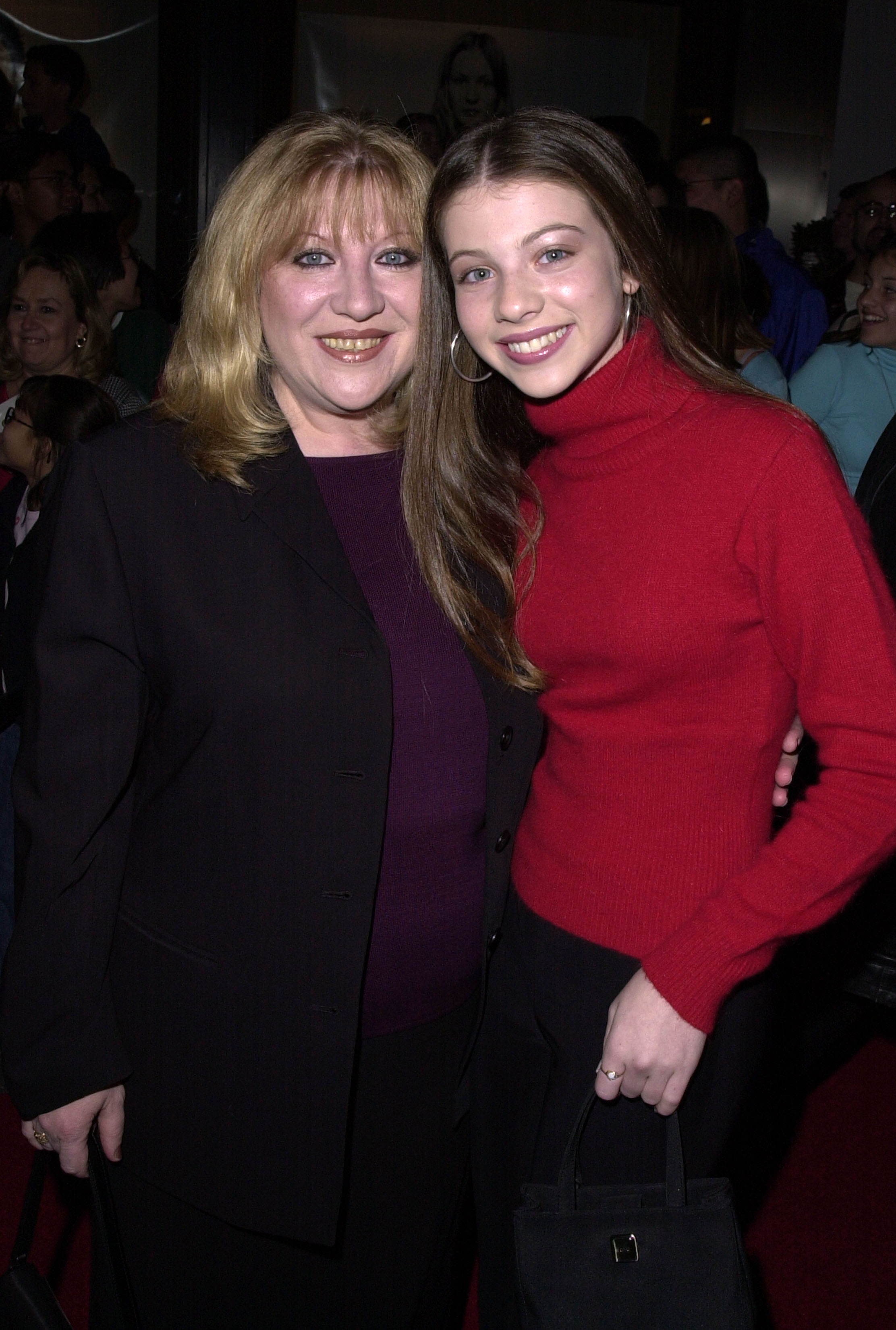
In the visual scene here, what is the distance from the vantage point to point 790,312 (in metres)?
4.75

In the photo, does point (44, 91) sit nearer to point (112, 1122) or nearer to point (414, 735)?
A: point (414, 735)

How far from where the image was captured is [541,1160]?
62.6 inches

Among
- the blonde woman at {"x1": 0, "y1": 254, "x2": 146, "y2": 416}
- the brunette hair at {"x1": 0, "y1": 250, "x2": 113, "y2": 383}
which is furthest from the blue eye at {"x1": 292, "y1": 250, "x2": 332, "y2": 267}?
the brunette hair at {"x1": 0, "y1": 250, "x2": 113, "y2": 383}

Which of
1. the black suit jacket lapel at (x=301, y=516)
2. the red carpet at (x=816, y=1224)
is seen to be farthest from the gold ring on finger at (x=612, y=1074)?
the red carpet at (x=816, y=1224)

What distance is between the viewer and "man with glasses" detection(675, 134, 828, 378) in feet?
15.4

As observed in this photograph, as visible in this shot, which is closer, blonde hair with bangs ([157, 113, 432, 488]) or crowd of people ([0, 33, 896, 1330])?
crowd of people ([0, 33, 896, 1330])

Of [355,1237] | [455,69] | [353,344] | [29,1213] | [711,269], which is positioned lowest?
[355,1237]

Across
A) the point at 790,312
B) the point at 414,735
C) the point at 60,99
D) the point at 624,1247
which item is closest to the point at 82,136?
the point at 60,99

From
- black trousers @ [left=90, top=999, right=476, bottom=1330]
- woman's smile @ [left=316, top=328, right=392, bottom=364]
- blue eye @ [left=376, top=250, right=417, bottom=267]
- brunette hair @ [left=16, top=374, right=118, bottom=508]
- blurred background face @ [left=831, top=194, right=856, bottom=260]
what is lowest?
black trousers @ [left=90, top=999, right=476, bottom=1330]

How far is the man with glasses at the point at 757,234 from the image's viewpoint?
15.4 ft

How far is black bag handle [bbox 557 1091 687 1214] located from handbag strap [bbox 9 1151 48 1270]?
0.65m

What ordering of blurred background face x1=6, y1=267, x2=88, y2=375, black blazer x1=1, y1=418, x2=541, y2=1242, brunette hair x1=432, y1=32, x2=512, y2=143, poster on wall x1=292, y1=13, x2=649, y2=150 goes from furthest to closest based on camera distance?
brunette hair x1=432, y1=32, x2=512, y2=143
poster on wall x1=292, y1=13, x2=649, y2=150
blurred background face x1=6, y1=267, x2=88, y2=375
black blazer x1=1, y1=418, x2=541, y2=1242

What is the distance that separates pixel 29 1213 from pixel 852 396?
125 inches

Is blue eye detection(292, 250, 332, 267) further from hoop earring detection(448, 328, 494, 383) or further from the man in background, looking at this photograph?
the man in background
